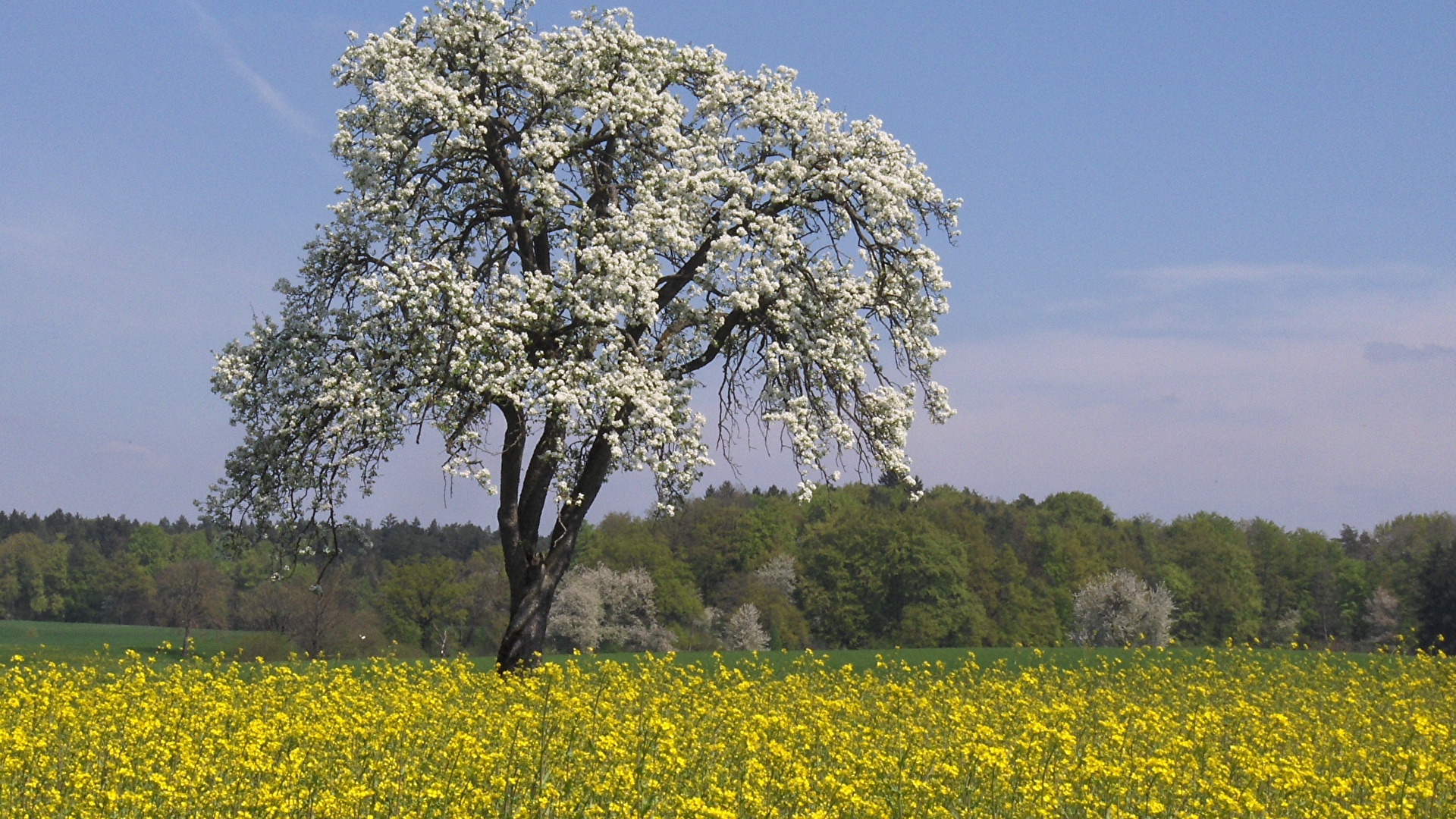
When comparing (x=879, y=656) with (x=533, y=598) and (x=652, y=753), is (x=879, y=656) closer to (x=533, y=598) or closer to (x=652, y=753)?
(x=533, y=598)

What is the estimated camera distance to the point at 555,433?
21.7 metres

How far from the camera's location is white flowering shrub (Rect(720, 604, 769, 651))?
89875 millimetres

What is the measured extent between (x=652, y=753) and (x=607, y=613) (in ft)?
265

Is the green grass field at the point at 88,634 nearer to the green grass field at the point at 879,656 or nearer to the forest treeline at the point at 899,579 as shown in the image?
the forest treeline at the point at 899,579

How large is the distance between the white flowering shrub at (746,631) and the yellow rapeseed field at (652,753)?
241ft

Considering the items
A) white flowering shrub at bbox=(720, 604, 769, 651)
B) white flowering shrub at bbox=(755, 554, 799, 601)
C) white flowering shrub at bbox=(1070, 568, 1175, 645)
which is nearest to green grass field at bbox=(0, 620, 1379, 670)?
white flowering shrub at bbox=(720, 604, 769, 651)

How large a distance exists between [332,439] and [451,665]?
4.77 metres

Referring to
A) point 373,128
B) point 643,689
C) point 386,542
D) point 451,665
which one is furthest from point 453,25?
point 386,542

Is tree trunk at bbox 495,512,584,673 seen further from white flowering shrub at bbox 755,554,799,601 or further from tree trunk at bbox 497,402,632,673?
white flowering shrub at bbox 755,554,799,601

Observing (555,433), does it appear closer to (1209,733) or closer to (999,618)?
(1209,733)

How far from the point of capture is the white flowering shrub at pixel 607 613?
8544 centimetres

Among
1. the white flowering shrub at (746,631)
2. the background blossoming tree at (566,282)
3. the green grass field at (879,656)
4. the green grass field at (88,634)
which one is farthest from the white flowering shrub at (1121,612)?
the background blossoming tree at (566,282)

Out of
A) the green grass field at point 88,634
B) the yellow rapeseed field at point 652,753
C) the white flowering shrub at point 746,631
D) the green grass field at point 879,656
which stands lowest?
the green grass field at point 88,634

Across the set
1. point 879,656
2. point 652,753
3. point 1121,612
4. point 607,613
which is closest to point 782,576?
point 607,613
